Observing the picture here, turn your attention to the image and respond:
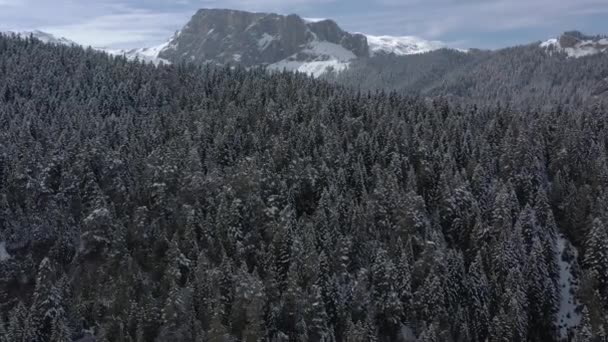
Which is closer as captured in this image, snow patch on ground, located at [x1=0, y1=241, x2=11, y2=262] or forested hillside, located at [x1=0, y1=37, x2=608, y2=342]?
forested hillside, located at [x1=0, y1=37, x2=608, y2=342]

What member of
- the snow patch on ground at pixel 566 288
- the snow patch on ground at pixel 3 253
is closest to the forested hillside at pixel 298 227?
the snow patch on ground at pixel 3 253

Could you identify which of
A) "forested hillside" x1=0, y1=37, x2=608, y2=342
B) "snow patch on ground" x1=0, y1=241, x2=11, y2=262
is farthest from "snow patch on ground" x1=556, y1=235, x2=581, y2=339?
"snow patch on ground" x1=0, y1=241, x2=11, y2=262

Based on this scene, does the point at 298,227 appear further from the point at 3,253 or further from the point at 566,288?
the point at 3,253

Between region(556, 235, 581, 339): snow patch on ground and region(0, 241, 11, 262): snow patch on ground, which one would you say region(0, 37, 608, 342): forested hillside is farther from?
region(556, 235, 581, 339): snow patch on ground

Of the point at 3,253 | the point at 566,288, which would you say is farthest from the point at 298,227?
the point at 3,253

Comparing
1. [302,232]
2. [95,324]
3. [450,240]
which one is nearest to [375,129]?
[450,240]

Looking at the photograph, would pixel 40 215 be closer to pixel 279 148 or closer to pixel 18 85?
pixel 279 148

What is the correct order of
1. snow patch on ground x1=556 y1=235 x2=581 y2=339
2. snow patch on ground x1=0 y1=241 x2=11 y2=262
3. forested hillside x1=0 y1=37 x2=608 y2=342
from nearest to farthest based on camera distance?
forested hillside x1=0 y1=37 x2=608 y2=342
snow patch on ground x1=556 y1=235 x2=581 y2=339
snow patch on ground x1=0 y1=241 x2=11 y2=262
